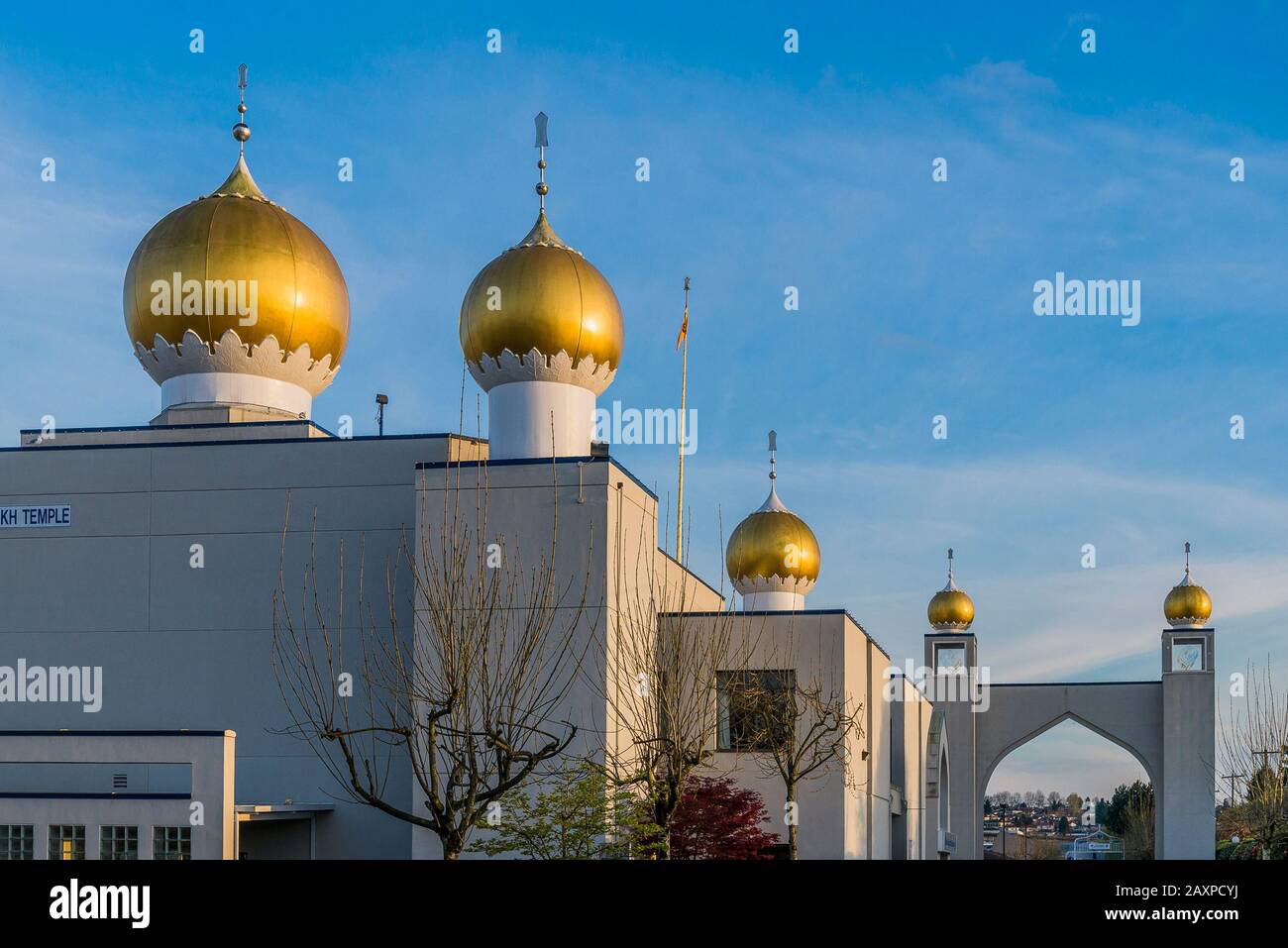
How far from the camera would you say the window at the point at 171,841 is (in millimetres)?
19250

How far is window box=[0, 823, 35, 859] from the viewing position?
785 inches

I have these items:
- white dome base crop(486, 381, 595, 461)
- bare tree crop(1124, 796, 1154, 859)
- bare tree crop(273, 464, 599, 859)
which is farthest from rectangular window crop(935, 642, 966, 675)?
bare tree crop(273, 464, 599, 859)

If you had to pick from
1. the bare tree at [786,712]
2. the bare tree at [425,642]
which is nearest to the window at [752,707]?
the bare tree at [786,712]

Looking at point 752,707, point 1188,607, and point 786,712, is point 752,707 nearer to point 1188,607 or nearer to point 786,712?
point 786,712

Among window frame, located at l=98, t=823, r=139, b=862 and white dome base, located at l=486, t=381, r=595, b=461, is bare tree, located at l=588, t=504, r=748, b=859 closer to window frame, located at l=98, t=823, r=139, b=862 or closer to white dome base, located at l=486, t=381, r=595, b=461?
white dome base, located at l=486, t=381, r=595, b=461

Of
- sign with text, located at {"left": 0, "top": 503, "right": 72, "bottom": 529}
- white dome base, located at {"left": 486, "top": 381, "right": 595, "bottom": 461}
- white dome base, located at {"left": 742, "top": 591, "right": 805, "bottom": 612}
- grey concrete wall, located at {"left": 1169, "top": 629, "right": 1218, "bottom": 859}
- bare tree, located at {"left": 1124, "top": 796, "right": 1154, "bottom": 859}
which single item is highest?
white dome base, located at {"left": 486, "top": 381, "right": 595, "bottom": 461}

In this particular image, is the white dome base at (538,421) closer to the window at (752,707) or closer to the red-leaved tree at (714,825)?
the window at (752,707)

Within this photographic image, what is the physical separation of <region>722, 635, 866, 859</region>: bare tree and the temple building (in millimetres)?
117
